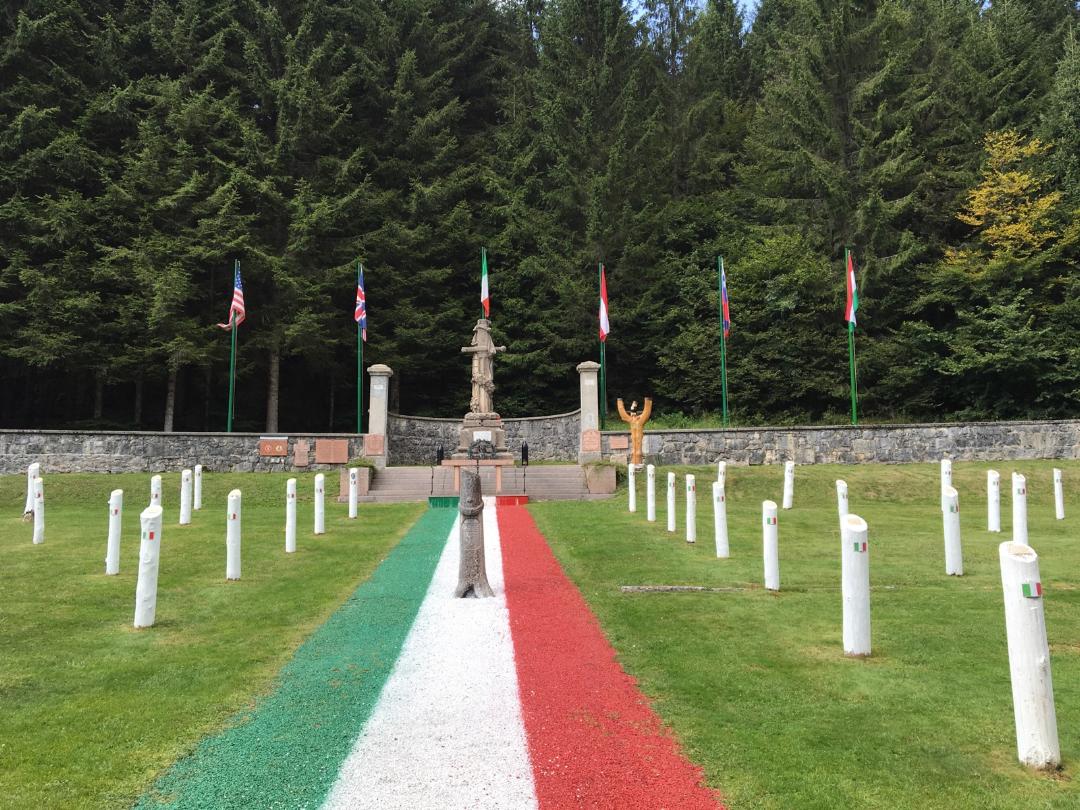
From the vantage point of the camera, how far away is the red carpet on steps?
2.90 m

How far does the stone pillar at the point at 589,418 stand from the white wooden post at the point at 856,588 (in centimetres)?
1475

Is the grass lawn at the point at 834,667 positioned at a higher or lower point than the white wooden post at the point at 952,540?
lower

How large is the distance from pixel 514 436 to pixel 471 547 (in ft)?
63.7

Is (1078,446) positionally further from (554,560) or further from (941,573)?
(554,560)

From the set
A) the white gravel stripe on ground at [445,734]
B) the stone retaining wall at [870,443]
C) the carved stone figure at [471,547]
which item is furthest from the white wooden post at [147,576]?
the stone retaining wall at [870,443]

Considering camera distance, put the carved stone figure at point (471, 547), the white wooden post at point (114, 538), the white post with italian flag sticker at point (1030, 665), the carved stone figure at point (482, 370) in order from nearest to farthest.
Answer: the white post with italian flag sticker at point (1030, 665), the carved stone figure at point (471, 547), the white wooden post at point (114, 538), the carved stone figure at point (482, 370)

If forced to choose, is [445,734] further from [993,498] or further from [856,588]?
[993,498]

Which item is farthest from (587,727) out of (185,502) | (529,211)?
(529,211)

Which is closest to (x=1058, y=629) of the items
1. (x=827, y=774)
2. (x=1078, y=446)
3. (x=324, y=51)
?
(x=827, y=774)

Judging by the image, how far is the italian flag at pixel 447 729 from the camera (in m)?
2.91

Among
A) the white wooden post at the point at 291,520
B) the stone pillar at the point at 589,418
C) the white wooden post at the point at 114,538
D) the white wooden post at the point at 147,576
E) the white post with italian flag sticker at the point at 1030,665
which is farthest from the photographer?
the stone pillar at the point at 589,418

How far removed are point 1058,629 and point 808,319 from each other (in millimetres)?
25946

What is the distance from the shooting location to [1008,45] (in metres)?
29.7

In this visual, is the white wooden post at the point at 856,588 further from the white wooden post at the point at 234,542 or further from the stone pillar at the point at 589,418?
the stone pillar at the point at 589,418
